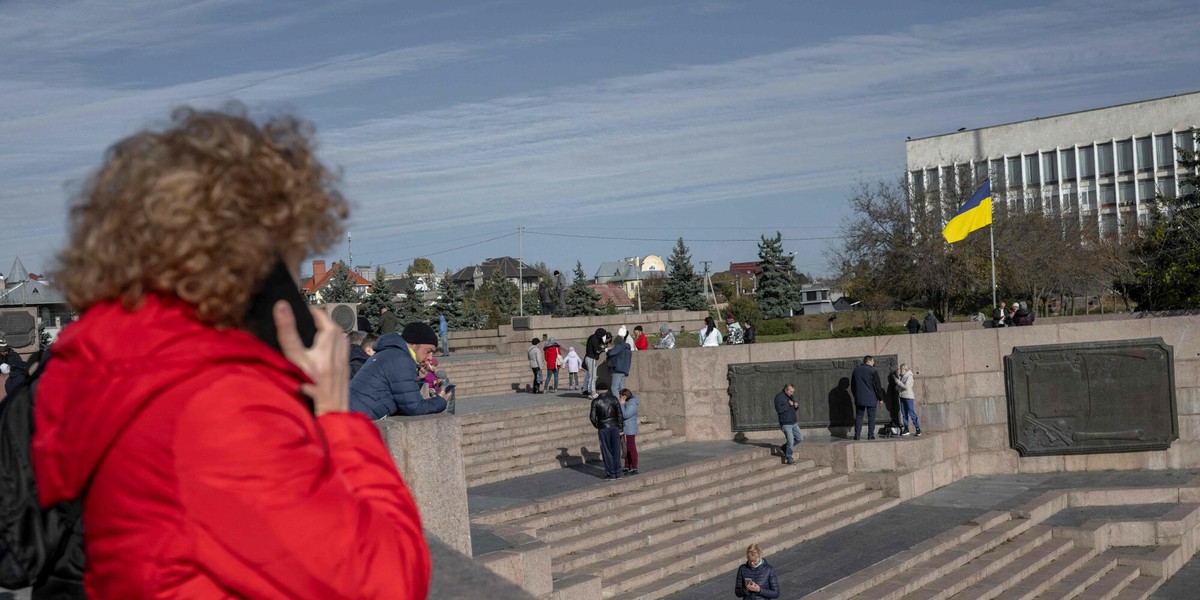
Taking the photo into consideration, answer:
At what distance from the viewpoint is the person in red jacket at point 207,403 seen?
1208 mm

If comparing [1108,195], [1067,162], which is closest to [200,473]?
[1108,195]

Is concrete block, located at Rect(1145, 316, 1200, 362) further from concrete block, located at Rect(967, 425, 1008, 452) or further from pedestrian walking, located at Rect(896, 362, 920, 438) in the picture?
pedestrian walking, located at Rect(896, 362, 920, 438)

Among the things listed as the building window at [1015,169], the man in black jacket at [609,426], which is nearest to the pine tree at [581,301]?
the man in black jacket at [609,426]

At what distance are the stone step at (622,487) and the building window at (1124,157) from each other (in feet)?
209

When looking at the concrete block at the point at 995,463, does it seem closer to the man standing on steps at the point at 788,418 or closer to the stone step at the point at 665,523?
the stone step at the point at 665,523

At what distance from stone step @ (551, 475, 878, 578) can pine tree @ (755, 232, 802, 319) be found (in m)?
30.8

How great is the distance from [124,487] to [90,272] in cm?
27

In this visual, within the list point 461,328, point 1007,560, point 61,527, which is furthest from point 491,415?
A: point 461,328

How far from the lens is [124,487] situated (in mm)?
1246

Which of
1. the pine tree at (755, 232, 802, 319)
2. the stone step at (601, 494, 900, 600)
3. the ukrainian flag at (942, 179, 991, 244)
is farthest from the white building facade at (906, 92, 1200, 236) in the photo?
the stone step at (601, 494, 900, 600)

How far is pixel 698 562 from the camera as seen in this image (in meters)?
13.6

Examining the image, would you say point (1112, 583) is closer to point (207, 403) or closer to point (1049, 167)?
point (207, 403)

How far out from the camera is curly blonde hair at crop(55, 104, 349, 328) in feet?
4.25

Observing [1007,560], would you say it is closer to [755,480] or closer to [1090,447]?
[755,480]
